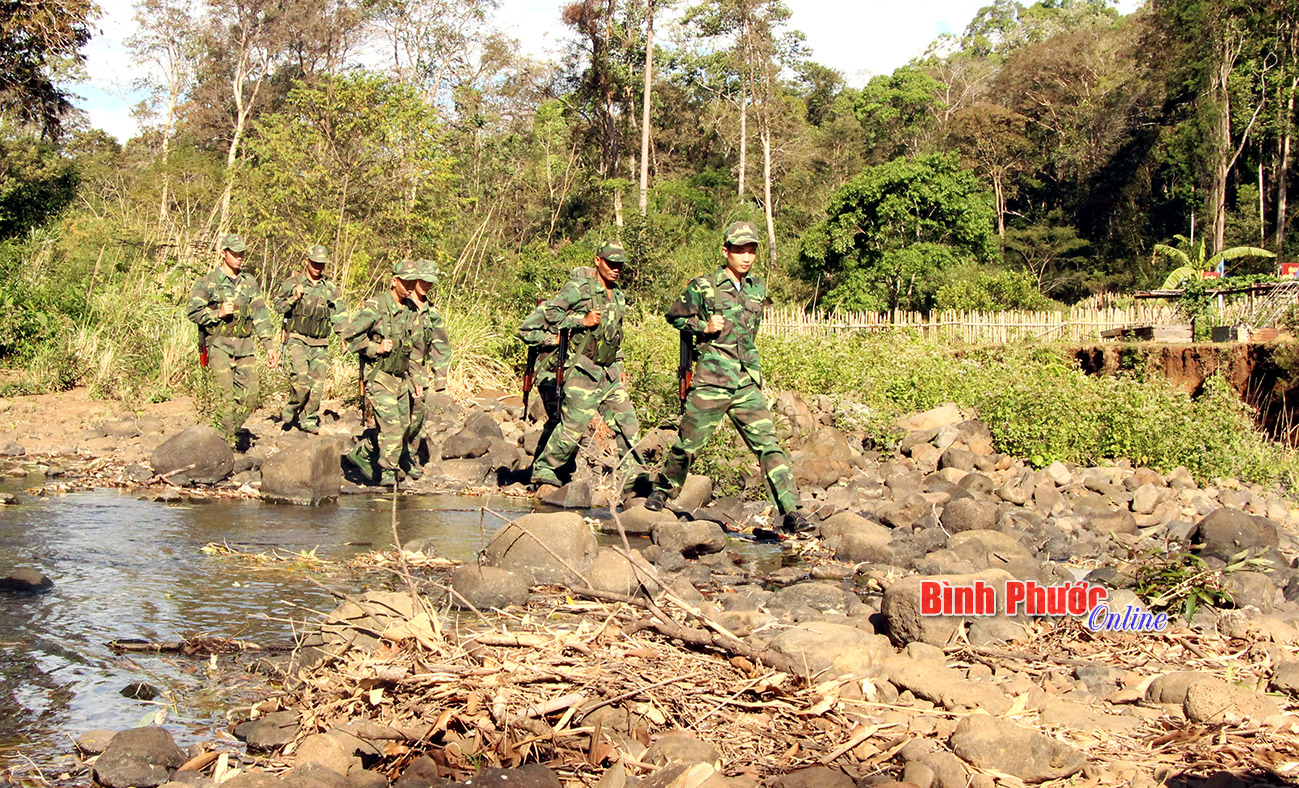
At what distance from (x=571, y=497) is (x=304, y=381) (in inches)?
169

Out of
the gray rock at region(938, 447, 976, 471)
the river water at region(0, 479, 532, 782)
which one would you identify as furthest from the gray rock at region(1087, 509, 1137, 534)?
the river water at region(0, 479, 532, 782)

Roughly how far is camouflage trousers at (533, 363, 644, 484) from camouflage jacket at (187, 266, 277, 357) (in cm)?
378

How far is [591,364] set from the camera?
363 inches

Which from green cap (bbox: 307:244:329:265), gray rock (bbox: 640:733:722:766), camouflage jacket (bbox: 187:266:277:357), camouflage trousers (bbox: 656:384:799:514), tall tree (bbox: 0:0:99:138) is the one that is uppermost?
tall tree (bbox: 0:0:99:138)

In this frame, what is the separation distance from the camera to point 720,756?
359cm

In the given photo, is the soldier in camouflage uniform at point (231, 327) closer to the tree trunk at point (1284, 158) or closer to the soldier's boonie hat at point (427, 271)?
the soldier's boonie hat at point (427, 271)

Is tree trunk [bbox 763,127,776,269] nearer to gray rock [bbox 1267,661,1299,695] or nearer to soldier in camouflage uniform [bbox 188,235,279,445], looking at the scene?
soldier in camouflage uniform [bbox 188,235,279,445]

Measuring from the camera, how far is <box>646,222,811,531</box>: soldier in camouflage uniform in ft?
25.3

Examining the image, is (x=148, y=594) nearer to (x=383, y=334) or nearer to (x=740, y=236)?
(x=383, y=334)

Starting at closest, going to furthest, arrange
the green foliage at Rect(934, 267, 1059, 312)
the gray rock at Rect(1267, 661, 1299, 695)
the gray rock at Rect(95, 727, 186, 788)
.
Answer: the gray rock at Rect(95, 727, 186, 788) → the gray rock at Rect(1267, 661, 1299, 695) → the green foliage at Rect(934, 267, 1059, 312)

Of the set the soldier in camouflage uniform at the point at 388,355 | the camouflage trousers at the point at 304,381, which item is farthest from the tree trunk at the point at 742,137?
the soldier in camouflage uniform at the point at 388,355

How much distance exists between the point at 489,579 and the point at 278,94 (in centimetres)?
3776

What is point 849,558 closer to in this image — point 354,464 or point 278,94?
point 354,464

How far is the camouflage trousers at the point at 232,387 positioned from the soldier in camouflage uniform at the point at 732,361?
5.36m
